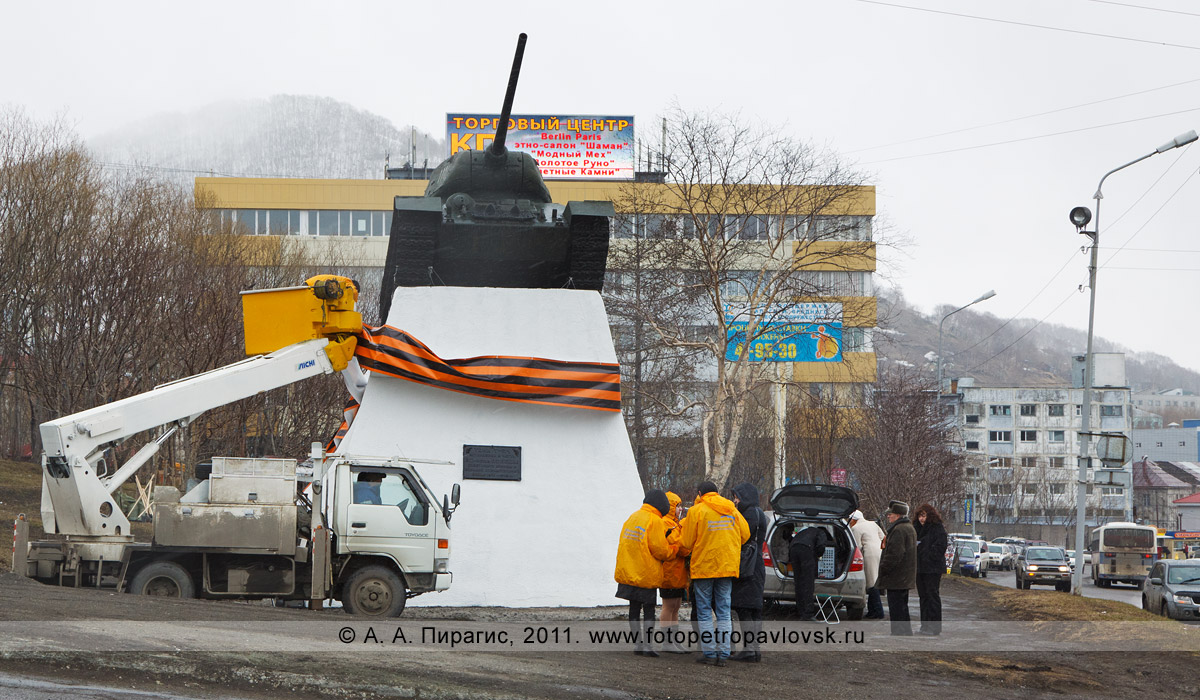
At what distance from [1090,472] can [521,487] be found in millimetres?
12734

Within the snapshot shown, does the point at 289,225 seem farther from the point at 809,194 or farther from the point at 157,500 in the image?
the point at 157,500

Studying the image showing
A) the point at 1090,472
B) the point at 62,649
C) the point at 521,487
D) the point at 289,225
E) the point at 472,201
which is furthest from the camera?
the point at 289,225

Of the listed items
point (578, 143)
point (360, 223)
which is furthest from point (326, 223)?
point (578, 143)

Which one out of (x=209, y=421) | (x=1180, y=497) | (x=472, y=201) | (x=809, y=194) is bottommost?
(x=1180, y=497)

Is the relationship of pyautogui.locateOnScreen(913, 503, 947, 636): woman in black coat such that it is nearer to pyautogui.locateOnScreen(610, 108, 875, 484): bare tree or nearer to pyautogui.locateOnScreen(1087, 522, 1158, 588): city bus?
pyautogui.locateOnScreen(610, 108, 875, 484): bare tree

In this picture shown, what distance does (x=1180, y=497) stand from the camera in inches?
4279

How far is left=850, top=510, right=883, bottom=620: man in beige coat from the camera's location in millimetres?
15922

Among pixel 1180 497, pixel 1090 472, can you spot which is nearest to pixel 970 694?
pixel 1090 472

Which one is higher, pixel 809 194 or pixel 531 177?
pixel 809 194

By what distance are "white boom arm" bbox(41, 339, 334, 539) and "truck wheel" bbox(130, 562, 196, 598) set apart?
537 mm

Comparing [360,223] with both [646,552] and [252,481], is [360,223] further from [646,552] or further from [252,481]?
[646,552]

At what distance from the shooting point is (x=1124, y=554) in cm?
3822

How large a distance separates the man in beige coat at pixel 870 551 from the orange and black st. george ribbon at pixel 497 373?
3.70 m

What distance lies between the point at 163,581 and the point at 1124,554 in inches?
1335
